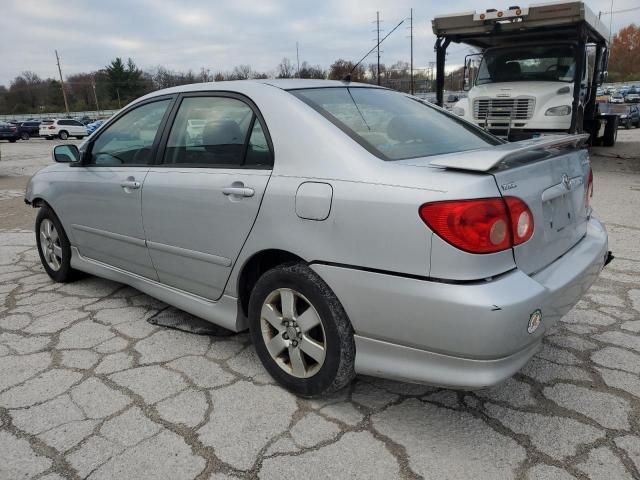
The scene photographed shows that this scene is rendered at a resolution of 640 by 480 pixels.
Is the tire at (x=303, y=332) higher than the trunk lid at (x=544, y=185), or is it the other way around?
the trunk lid at (x=544, y=185)

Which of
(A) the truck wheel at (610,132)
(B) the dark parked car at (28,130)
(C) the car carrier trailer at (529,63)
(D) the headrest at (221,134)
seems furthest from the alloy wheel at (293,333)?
(B) the dark parked car at (28,130)

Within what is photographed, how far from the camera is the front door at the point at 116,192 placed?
3.21 meters

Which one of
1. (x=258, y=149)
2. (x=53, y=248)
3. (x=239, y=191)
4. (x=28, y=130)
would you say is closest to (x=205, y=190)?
(x=239, y=191)

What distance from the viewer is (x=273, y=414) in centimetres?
238

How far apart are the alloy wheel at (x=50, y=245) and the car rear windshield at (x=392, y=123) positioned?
8.82ft

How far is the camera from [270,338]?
8.41 ft

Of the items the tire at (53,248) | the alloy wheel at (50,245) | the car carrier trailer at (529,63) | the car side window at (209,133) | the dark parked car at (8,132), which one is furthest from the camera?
the dark parked car at (8,132)

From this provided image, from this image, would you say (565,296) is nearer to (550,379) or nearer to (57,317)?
(550,379)

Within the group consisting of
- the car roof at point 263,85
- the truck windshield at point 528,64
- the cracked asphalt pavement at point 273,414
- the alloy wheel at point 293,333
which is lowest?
the cracked asphalt pavement at point 273,414

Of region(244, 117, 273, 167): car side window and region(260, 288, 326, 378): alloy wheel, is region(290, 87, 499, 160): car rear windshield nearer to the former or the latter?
region(244, 117, 273, 167): car side window

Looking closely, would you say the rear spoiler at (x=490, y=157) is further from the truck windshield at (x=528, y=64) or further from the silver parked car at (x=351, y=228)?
the truck windshield at (x=528, y=64)

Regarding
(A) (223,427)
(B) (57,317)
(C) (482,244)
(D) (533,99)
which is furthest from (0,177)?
(C) (482,244)

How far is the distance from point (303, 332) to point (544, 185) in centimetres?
125

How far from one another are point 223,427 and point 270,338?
0.48 meters
